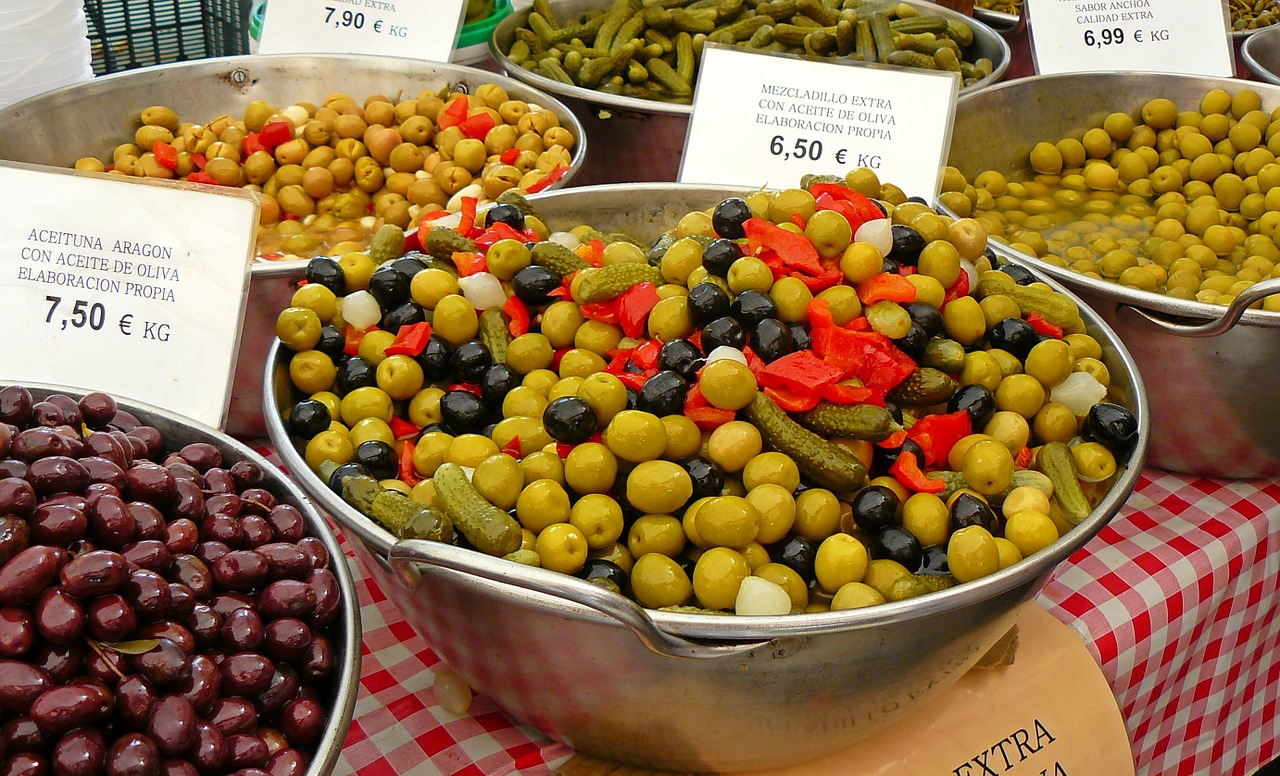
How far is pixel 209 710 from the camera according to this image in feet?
2.84

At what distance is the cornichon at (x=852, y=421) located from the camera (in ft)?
3.76

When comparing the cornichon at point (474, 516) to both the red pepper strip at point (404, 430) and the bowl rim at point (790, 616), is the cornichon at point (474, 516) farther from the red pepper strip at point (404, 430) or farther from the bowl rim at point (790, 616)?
the red pepper strip at point (404, 430)

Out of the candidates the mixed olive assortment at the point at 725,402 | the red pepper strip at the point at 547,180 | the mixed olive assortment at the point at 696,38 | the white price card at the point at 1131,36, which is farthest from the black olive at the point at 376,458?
the white price card at the point at 1131,36

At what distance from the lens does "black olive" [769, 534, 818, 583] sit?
Answer: 1085 millimetres

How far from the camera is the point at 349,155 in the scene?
2170mm

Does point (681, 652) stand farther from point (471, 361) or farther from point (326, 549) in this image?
point (471, 361)

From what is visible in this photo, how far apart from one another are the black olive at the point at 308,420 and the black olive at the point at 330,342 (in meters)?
0.12

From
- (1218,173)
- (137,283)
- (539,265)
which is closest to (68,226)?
(137,283)

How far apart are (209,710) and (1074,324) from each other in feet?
3.74

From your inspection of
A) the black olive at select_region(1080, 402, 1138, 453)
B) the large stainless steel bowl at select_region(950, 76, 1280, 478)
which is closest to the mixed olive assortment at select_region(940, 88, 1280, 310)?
the large stainless steel bowl at select_region(950, 76, 1280, 478)

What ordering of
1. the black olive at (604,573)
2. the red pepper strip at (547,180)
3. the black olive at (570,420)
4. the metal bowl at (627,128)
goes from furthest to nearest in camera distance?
the metal bowl at (627,128), the red pepper strip at (547,180), the black olive at (570,420), the black olive at (604,573)

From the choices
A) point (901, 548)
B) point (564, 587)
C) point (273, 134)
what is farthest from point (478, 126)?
point (564, 587)

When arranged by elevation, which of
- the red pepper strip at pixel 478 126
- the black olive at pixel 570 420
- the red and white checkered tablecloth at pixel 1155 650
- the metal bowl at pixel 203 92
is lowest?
the red and white checkered tablecloth at pixel 1155 650

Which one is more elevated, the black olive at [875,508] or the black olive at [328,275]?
the black olive at [328,275]
